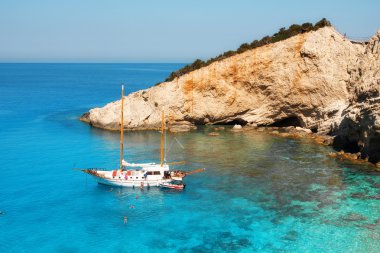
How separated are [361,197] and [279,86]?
32.4 m

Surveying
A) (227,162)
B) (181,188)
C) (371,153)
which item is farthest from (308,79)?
(181,188)

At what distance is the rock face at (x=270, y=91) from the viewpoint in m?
63.7

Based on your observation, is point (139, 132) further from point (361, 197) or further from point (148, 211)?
point (361, 197)

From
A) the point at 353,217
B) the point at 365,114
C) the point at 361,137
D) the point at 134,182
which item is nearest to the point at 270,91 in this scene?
the point at 361,137

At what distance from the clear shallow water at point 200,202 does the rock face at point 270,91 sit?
370 inches

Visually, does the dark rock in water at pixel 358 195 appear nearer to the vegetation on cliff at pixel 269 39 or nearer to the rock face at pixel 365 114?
the rock face at pixel 365 114

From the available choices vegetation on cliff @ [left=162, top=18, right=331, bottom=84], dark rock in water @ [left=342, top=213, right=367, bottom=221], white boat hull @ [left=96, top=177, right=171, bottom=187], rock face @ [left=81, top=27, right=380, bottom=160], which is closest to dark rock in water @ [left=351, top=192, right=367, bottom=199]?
dark rock in water @ [left=342, top=213, right=367, bottom=221]

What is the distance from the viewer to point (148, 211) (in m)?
35.0

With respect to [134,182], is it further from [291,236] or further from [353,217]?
[353,217]

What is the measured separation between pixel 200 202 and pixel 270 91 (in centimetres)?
3623

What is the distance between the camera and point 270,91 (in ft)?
224

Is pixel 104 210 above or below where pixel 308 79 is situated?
below

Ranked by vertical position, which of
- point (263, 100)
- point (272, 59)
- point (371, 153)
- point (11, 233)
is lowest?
point (11, 233)

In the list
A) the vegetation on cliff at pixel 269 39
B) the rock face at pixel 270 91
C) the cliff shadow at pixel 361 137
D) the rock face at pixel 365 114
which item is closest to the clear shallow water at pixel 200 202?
the cliff shadow at pixel 361 137
